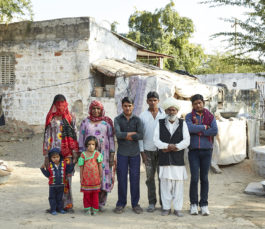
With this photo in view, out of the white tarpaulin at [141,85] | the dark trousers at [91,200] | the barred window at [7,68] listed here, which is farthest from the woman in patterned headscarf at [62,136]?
the barred window at [7,68]

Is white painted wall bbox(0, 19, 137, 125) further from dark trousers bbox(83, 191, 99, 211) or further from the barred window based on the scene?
dark trousers bbox(83, 191, 99, 211)

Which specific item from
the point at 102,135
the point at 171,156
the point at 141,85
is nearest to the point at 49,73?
the point at 141,85

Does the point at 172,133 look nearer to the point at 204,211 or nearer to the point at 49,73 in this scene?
the point at 204,211

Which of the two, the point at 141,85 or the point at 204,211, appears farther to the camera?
the point at 141,85

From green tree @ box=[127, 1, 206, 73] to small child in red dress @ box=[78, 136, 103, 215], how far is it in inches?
672

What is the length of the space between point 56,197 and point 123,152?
1.08 m

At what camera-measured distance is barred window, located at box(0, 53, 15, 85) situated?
32.9 ft

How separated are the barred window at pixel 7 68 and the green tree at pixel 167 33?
11.5 m

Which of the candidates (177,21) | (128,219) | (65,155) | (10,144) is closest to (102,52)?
(10,144)

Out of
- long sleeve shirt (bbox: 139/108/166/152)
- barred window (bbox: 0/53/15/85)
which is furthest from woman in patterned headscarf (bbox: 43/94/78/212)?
barred window (bbox: 0/53/15/85)

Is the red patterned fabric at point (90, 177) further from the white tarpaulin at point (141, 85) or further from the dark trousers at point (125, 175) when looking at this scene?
the white tarpaulin at point (141, 85)

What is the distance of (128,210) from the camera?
14.1 feet

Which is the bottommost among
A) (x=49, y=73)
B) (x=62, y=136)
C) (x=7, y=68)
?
(x=62, y=136)

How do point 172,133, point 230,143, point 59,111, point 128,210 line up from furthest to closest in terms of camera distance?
point 230,143 < point 128,210 < point 59,111 < point 172,133
